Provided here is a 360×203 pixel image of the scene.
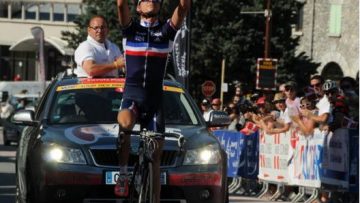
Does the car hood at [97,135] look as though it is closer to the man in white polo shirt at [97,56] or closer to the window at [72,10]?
the man in white polo shirt at [97,56]

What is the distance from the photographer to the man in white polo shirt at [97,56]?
471 inches

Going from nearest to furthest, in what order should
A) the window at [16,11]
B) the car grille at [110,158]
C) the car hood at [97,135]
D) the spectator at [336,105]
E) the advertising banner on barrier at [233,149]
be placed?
the car grille at [110,158] → the car hood at [97,135] → the spectator at [336,105] → the advertising banner on barrier at [233,149] → the window at [16,11]

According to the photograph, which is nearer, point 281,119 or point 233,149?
point 281,119

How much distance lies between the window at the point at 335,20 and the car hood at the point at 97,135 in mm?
44002

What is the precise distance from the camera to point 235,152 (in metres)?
20.5

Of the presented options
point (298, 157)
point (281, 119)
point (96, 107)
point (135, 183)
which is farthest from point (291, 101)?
point (135, 183)

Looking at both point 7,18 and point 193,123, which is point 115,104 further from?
point 7,18

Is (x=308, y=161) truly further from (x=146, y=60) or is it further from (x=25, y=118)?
(x=146, y=60)

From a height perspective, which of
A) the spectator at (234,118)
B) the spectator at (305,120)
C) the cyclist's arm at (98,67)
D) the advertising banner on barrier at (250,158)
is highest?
the cyclist's arm at (98,67)

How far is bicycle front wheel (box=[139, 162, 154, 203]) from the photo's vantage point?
9172 mm

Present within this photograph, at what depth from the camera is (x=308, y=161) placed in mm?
16812

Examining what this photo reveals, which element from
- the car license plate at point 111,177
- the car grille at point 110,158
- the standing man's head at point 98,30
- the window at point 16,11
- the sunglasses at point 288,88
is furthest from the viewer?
the window at point 16,11

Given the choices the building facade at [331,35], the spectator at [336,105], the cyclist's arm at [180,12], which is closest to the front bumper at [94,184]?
the cyclist's arm at [180,12]

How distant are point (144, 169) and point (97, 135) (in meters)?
1.29
